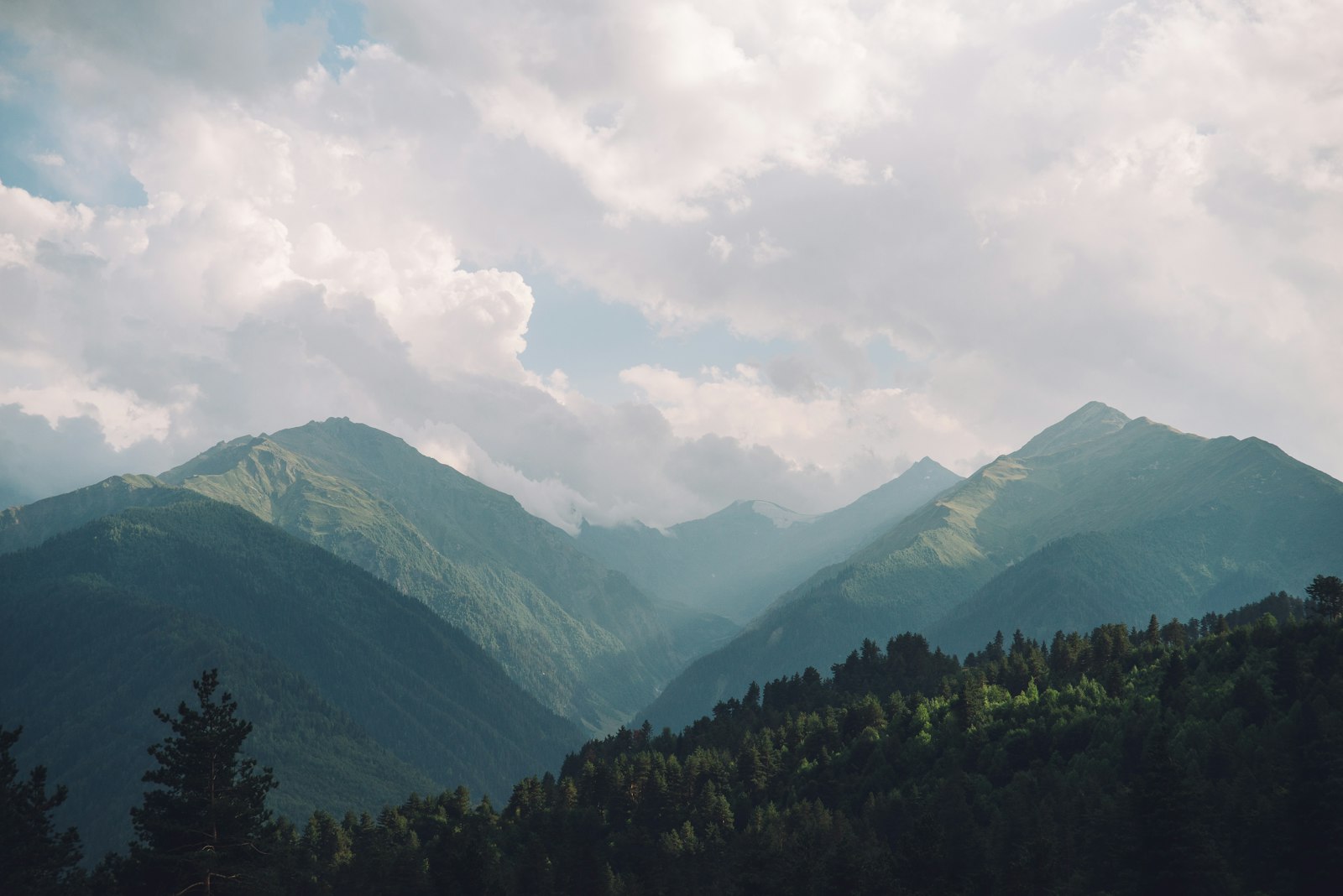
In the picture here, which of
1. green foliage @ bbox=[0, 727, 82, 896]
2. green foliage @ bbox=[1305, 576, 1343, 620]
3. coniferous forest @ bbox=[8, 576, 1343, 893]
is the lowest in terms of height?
coniferous forest @ bbox=[8, 576, 1343, 893]

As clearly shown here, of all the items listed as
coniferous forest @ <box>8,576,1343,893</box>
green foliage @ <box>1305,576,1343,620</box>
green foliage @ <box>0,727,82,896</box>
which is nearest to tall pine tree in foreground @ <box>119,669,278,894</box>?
coniferous forest @ <box>8,576,1343,893</box>

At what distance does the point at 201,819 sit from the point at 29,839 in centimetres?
1481

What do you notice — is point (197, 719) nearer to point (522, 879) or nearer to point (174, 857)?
point (174, 857)

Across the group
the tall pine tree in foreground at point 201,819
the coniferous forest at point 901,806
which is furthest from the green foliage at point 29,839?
the tall pine tree in foreground at point 201,819

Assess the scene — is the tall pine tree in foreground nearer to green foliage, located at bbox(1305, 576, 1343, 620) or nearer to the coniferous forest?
the coniferous forest

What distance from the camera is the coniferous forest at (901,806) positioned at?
68000 mm

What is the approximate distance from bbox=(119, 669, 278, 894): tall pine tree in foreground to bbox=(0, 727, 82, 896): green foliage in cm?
600

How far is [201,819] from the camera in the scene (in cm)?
6506

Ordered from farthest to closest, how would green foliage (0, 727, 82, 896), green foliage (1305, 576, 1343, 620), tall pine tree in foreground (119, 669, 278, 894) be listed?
green foliage (1305, 576, 1343, 620), green foliage (0, 727, 82, 896), tall pine tree in foreground (119, 669, 278, 894)

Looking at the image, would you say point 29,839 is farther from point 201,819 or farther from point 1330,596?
point 1330,596

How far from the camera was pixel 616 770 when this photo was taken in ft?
573

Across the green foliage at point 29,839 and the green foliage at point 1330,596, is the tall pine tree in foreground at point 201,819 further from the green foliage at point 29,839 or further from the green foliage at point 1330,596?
the green foliage at point 1330,596

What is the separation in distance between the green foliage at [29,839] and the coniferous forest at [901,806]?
0.19 m

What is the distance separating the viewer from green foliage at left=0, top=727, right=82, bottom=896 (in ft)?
217
